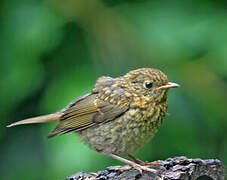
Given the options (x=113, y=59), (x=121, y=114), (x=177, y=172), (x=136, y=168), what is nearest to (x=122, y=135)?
(x=121, y=114)

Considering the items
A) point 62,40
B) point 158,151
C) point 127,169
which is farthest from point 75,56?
point 127,169

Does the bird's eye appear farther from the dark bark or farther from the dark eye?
the dark bark

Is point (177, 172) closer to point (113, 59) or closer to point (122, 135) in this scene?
point (122, 135)

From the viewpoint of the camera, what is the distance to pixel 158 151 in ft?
20.9

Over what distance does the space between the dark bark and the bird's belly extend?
34 centimetres

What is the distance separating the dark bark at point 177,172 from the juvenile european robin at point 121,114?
0.80 ft

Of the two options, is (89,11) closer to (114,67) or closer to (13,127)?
(114,67)

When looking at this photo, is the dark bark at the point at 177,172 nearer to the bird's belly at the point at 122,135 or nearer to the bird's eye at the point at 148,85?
the bird's belly at the point at 122,135

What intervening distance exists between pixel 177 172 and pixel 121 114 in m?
0.91

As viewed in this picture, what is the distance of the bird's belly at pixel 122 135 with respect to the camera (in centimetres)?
553

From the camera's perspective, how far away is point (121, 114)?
5660 mm

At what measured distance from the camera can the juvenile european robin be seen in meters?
5.55

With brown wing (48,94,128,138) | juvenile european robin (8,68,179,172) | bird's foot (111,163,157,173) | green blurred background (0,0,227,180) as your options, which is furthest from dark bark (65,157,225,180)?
green blurred background (0,0,227,180)

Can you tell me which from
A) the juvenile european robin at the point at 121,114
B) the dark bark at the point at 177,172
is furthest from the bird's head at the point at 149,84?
the dark bark at the point at 177,172
